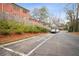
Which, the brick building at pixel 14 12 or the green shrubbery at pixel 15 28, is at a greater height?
the brick building at pixel 14 12

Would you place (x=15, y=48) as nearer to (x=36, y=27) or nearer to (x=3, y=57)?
(x=3, y=57)

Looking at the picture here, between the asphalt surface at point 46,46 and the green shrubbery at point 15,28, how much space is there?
0.62ft

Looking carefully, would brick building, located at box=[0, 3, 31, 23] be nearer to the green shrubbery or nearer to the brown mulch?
the green shrubbery

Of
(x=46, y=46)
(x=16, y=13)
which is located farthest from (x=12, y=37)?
(x=46, y=46)

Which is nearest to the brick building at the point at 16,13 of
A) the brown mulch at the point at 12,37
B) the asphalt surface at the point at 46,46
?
the brown mulch at the point at 12,37

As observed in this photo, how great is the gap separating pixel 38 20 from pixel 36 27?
0.14 metres

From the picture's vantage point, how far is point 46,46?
12.0 feet

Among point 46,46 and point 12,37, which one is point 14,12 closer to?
point 12,37

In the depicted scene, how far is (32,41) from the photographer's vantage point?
3777 mm

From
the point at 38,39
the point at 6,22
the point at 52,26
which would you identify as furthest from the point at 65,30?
the point at 6,22

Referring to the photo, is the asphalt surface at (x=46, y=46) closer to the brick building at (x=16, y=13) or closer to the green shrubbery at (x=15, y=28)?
the green shrubbery at (x=15, y=28)

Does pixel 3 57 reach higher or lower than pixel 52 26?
lower

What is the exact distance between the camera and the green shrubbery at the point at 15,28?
3668 millimetres

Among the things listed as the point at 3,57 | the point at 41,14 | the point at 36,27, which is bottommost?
the point at 3,57
